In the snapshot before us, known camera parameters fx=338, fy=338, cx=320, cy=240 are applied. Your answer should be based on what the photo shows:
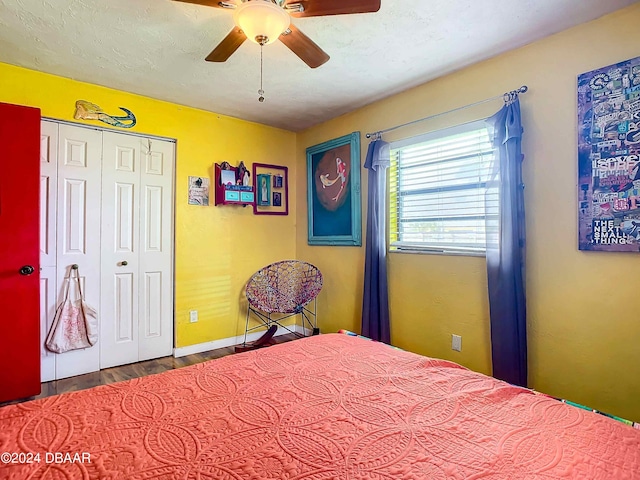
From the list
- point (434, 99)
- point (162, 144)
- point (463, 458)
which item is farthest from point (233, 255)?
point (463, 458)

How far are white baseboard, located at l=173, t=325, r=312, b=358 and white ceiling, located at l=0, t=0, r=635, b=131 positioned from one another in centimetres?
243

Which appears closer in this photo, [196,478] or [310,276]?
[196,478]

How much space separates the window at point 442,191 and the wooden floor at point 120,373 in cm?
218

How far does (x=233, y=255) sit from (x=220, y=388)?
2.55 metres

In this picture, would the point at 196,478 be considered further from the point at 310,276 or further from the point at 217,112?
the point at 217,112

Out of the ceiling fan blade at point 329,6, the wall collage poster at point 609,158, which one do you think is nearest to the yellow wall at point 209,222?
the ceiling fan blade at point 329,6

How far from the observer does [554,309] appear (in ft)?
6.93

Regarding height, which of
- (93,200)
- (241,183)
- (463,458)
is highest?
(241,183)

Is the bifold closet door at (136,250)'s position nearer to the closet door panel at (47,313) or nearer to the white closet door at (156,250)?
the white closet door at (156,250)

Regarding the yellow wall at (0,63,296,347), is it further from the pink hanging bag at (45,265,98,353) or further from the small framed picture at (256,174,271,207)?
the pink hanging bag at (45,265,98,353)

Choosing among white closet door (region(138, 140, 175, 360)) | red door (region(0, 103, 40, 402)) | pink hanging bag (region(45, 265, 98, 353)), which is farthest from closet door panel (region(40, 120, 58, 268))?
white closet door (region(138, 140, 175, 360))

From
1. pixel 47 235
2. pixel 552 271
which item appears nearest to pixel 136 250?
pixel 47 235

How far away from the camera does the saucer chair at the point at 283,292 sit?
3572mm

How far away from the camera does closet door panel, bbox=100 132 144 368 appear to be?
2967 mm
